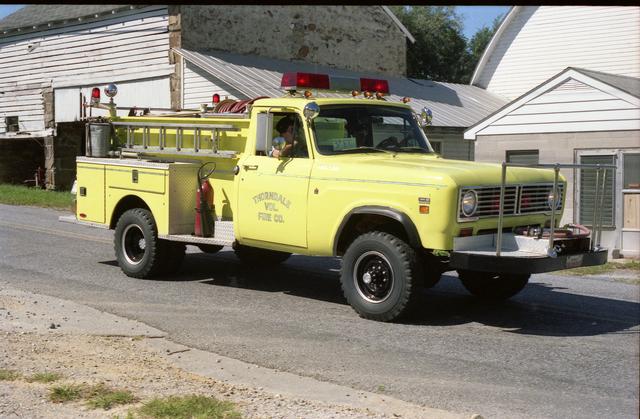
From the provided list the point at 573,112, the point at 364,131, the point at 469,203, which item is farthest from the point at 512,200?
the point at 573,112

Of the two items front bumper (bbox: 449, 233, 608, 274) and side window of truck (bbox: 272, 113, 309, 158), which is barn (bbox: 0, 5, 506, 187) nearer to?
side window of truck (bbox: 272, 113, 309, 158)

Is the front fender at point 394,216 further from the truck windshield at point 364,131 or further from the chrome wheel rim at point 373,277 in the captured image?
the truck windshield at point 364,131

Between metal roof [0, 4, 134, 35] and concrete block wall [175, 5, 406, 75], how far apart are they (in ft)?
9.54

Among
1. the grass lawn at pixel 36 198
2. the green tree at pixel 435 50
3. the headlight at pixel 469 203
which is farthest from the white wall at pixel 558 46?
the green tree at pixel 435 50

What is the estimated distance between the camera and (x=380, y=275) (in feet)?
25.1

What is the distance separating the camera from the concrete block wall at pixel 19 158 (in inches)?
1169

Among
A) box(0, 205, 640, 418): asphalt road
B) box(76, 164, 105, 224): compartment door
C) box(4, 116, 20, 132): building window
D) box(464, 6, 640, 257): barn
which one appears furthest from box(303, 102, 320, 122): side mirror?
box(4, 116, 20, 132): building window

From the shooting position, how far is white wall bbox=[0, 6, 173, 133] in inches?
906

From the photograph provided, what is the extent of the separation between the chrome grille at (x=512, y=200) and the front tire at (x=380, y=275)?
0.70 m

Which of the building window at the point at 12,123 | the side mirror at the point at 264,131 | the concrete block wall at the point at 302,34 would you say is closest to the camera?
the side mirror at the point at 264,131

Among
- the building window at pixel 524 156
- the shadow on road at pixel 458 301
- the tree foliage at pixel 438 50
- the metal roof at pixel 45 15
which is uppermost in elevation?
the tree foliage at pixel 438 50

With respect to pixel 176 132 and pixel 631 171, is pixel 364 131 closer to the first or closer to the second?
pixel 176 132

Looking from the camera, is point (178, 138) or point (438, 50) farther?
point (438, 50)

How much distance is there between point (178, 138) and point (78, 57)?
17104mm
